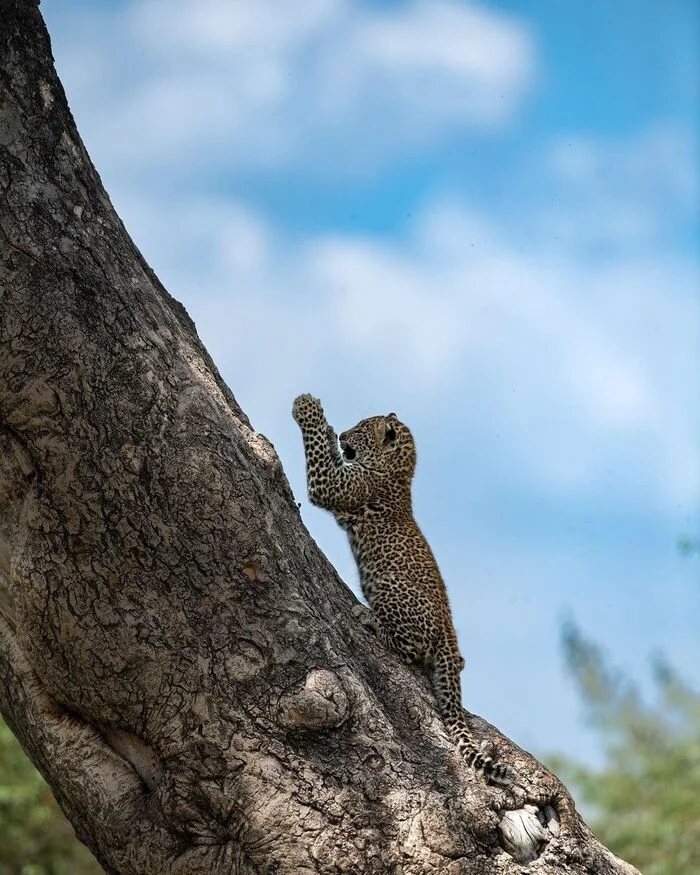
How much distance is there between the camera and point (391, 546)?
8.40m

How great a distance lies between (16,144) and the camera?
591 cm

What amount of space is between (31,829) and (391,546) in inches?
490

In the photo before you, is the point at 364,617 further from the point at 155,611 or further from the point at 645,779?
the point at 645,779

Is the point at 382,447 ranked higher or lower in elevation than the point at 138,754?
higher

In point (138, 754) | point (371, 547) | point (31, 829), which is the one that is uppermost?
point (371, 547)

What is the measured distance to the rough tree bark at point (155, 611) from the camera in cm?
570

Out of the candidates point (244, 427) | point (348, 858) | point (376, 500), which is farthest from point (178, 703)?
point (376, 500)

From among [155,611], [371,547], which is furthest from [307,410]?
[155,611]

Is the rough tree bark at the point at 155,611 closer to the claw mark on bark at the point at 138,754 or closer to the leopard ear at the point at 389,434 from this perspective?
the claw mark on bark at the point at 138,754

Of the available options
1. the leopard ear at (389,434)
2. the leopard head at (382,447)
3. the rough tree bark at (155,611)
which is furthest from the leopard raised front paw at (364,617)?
the leopard ear at (389,434)

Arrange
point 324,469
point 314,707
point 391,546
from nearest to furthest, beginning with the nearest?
point 314,707 → point 391,546 → point 324,469

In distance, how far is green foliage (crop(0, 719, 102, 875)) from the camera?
679 inches

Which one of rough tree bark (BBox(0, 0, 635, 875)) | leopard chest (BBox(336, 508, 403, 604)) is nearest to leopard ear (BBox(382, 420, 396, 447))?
Result: leopard chest (BBox(336, 508, 403, 604))

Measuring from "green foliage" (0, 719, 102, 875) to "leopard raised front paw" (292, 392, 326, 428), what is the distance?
9.95 metres
